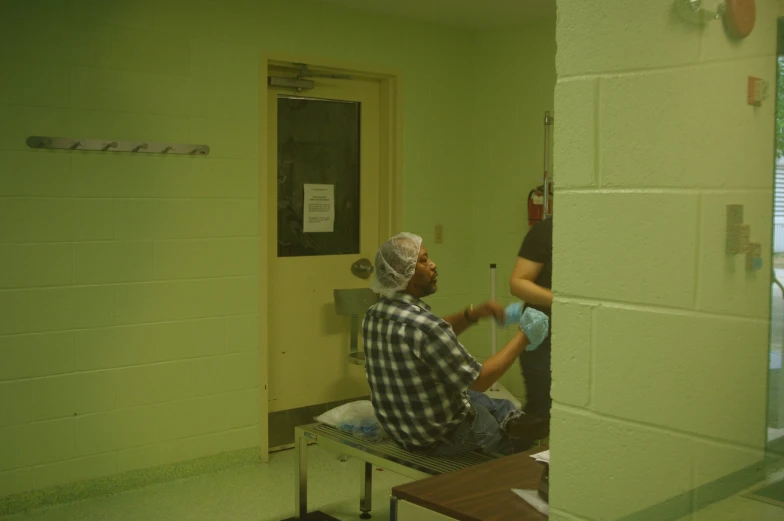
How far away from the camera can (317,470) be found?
4.29m

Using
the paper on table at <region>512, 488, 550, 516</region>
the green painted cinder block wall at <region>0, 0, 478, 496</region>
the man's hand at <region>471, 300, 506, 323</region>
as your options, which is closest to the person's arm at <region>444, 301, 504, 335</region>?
A: the man's hand at <region>471, 300, 506, 323</region>

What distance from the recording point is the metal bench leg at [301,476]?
3.46 m

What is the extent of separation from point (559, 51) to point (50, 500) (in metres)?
3.22

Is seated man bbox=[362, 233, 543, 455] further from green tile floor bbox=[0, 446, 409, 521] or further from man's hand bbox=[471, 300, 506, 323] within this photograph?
green tile floor bbox=[0, 446, 409, 521]

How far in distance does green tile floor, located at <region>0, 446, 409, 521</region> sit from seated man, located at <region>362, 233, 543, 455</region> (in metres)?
0.85

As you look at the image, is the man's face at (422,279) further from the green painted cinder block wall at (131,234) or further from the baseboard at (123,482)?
the baseboard at (123,482)

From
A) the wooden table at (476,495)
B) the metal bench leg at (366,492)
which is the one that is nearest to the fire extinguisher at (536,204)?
the metal bench leg at (366,492)

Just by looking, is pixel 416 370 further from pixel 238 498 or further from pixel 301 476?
pixel 238 498

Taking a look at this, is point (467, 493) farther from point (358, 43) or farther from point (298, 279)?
point (358, 43)

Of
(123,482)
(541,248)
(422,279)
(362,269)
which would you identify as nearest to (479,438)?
(422,279)

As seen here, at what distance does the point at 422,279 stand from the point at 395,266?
127 mm

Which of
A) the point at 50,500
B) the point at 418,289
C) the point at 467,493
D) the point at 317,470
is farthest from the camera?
the point at 317,470

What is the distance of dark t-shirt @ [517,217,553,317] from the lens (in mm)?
3361

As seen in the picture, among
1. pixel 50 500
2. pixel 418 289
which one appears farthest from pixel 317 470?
pixel 418 289
